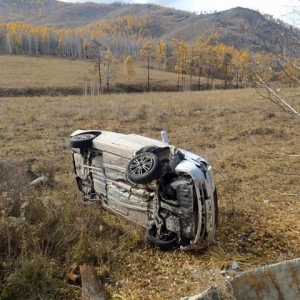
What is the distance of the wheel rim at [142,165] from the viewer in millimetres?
4000

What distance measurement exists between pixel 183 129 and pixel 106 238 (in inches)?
378

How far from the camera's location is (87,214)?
452 centimetres

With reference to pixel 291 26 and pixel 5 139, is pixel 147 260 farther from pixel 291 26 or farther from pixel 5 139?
pixel 5 139

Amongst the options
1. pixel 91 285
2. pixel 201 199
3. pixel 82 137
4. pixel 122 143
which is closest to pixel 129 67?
pixel 82 137

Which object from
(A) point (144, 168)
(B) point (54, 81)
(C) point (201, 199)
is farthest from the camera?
(B) point (54, 81)

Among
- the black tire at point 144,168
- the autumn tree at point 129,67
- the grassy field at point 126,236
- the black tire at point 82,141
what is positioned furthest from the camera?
the autumn tree at point 129,67

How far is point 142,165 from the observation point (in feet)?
13.3

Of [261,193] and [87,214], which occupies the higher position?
[87,214]

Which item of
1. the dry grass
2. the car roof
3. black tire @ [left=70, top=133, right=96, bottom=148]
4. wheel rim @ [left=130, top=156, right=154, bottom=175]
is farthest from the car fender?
black tire @ [left=70, top=133, right=96, bottom=148]

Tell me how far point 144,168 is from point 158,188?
331 millimetres

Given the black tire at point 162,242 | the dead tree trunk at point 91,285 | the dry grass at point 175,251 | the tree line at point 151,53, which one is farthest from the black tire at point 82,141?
the tree line at point 151,53

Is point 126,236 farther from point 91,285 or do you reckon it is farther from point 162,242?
point 91,285

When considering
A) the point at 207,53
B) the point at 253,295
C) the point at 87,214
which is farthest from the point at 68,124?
the point at 207,53

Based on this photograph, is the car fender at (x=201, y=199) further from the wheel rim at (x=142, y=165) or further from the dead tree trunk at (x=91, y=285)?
the dead tree trunk at (x=91, y=285)
